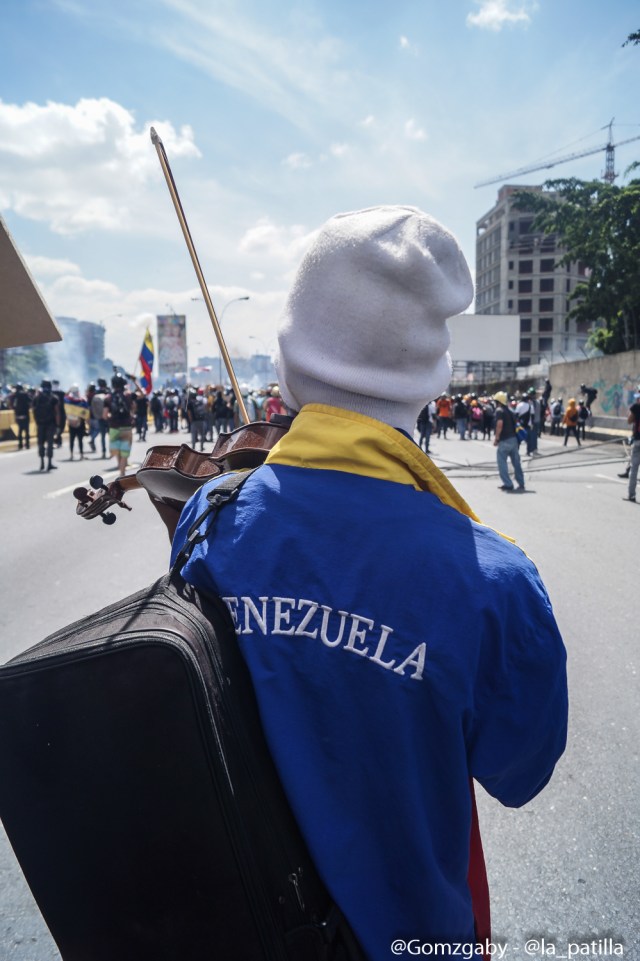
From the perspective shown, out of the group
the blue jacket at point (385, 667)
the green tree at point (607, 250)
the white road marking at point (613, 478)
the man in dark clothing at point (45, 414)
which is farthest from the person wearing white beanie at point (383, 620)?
the green tree at point (607, 250)

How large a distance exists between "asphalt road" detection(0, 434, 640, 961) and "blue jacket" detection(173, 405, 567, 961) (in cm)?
149

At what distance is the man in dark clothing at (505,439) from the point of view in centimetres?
1141

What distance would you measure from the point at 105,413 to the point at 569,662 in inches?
551

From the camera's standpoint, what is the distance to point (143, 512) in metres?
9.68

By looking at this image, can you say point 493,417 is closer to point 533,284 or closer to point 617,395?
point 617,395

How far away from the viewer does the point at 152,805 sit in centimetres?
91

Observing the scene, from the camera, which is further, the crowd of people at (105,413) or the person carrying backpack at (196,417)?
the person carrying backpack at (196,417)

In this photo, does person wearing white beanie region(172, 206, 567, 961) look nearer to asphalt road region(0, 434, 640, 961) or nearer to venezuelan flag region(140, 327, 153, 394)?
asphalt road region(0, 434, 640, 961)

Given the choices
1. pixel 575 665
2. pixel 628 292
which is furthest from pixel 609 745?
pixel 628 292

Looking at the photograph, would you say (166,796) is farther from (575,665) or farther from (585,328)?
(585,328)

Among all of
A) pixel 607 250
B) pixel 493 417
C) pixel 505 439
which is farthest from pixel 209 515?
pixel 607 250

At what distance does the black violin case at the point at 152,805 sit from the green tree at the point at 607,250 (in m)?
40.4

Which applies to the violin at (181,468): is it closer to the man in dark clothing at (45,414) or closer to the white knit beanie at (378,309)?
the white knit beanie at (378,309)

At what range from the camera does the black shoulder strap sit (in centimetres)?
108
